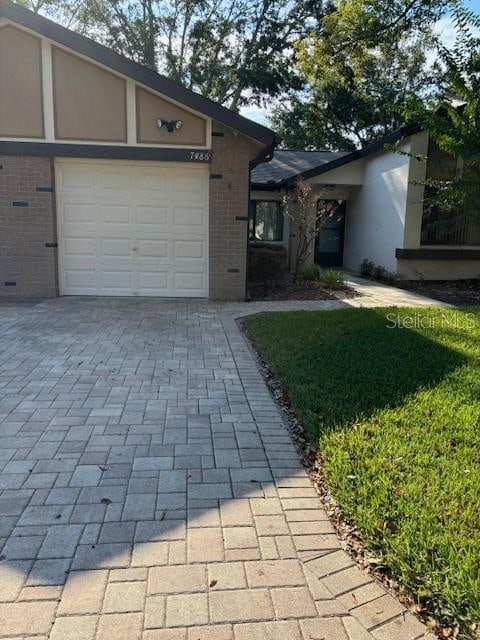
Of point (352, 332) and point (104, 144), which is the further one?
point (104, 144)

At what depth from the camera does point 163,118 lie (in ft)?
30.2

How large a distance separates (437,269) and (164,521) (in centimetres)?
1176

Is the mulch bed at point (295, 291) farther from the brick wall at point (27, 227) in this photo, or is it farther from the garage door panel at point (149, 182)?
the brick wall at point (27, 227)

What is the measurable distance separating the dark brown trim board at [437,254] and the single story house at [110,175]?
4.79m

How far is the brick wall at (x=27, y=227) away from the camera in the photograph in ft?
30.4

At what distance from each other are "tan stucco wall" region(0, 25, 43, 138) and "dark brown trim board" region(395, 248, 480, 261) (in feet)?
28.4

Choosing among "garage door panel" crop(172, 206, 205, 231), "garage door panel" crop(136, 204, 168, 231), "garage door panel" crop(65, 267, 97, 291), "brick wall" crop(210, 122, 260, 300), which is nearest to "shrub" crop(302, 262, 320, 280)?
"brick wall" crop(210, 122, 260, 300)

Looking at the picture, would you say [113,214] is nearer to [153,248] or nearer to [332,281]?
[153,248]

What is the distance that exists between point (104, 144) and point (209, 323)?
163 inches

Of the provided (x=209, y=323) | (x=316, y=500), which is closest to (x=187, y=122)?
(x=209, y=323)

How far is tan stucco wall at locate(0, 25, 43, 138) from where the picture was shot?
881 centimetres

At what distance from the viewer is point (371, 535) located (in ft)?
8.40

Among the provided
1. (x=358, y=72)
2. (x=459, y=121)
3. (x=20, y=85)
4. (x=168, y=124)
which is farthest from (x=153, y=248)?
(x=358, y=72)

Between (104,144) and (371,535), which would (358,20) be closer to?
(104,144)
